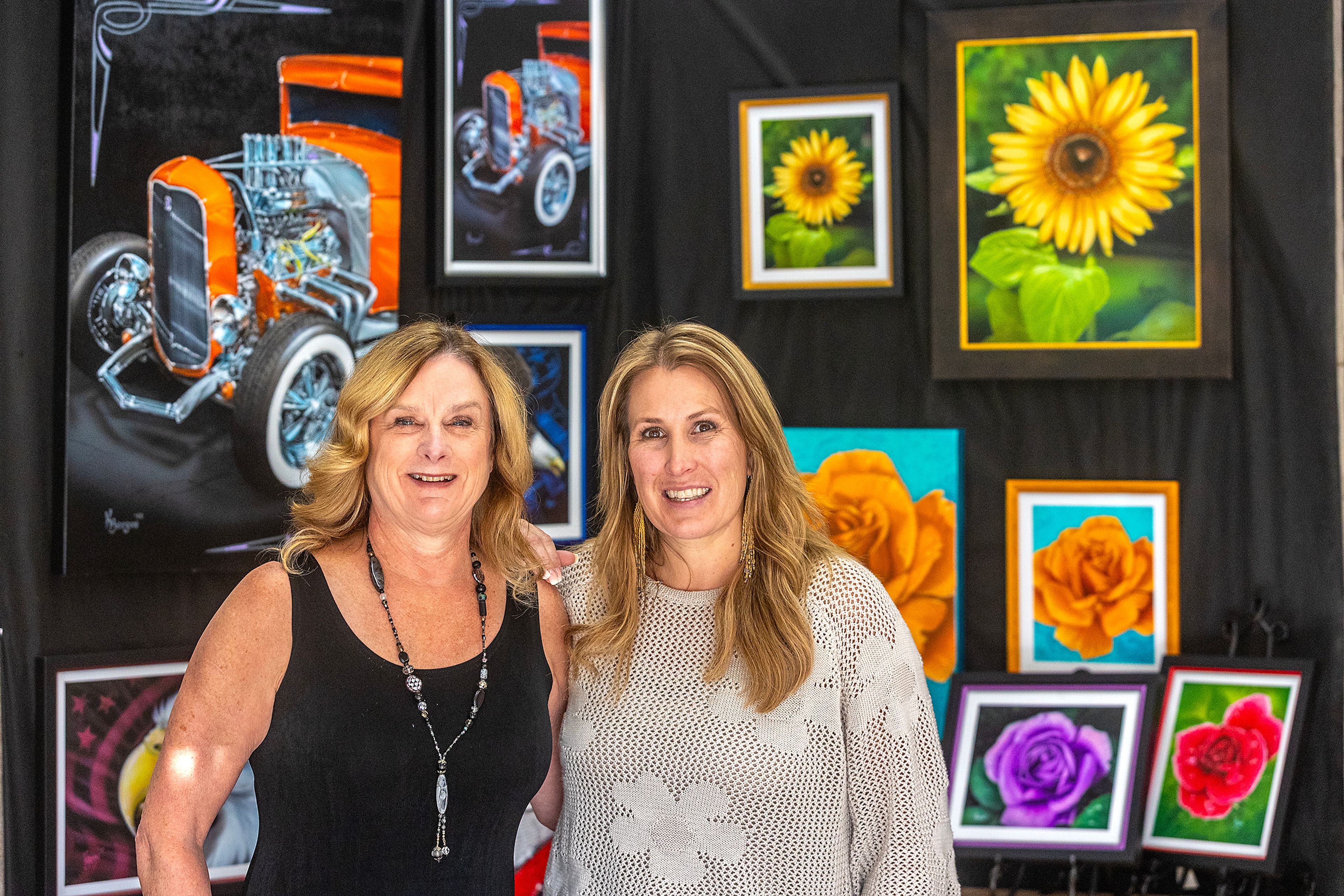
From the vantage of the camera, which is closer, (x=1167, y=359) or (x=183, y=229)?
(x=183, y=229)

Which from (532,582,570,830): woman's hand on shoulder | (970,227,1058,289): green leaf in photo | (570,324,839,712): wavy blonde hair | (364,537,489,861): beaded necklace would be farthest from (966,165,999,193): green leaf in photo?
(364,537,489,861): beaded necklace

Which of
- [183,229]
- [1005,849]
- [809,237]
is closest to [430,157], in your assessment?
[183,229]

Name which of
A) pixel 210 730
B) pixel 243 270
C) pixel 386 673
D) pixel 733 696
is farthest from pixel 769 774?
pixel 243 270

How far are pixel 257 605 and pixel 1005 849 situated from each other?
196cm

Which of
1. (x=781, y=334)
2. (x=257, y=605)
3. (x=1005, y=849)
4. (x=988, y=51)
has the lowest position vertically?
(x=1005, y=849)

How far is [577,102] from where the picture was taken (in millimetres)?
3064

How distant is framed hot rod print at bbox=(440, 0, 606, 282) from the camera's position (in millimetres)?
3018

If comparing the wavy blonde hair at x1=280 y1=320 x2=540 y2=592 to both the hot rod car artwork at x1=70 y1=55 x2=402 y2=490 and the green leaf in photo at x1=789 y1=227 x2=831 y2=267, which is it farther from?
the green leaf in photo at x1=789 y1=227 x2=831 y2=267

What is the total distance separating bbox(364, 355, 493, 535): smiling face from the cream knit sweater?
43cm

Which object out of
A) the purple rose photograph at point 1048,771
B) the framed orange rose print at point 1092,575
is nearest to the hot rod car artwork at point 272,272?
the framed orange rose print at point 1092,575

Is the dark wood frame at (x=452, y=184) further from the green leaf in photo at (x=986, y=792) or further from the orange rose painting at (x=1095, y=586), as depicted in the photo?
the green leaf in photo at (x=986, y=792)

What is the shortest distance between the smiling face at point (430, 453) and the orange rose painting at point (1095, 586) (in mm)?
1671

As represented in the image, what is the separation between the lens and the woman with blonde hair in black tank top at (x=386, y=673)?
68.6 inches

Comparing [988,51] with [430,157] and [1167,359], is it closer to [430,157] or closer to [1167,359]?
[1167,359]
